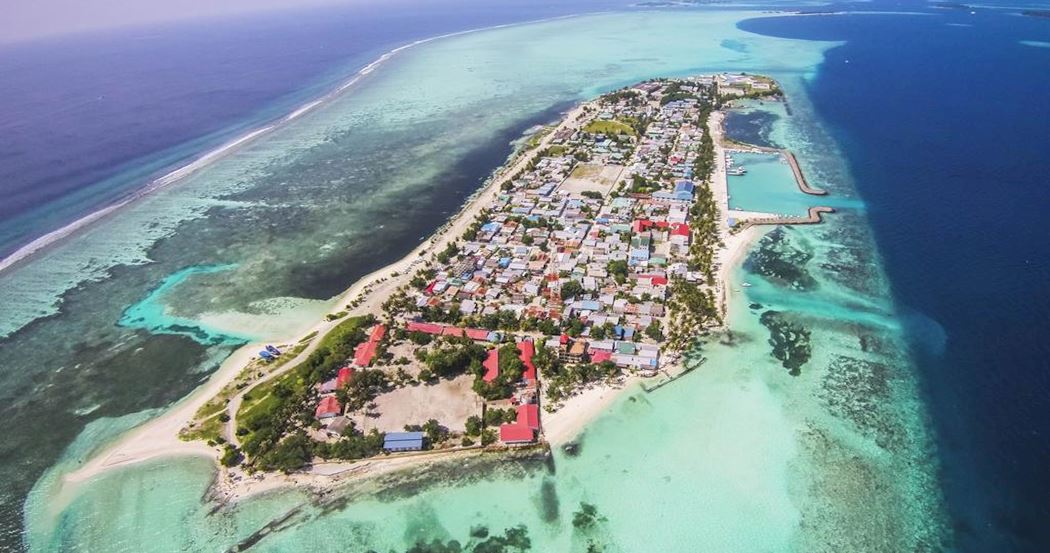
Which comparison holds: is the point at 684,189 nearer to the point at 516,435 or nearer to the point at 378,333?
the point at 378,333

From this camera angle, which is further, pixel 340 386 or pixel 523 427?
pixel 340 386

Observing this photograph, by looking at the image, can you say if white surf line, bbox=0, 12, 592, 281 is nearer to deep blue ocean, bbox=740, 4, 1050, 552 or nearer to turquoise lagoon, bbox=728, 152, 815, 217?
turquoise lagoon, bbox=728, 152, 815, 217

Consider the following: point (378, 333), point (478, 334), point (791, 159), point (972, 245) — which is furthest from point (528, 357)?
point (791, 159)

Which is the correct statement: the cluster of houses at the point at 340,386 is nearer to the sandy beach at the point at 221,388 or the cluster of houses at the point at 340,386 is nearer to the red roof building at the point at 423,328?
the red roof building at the point at 423,328

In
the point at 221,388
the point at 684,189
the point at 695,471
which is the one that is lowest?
the point at 695,471

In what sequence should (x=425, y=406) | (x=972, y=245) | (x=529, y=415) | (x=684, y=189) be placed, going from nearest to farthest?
1. (x=529, y=415)
2. (x=425, y=406)
3. (x=972, y=245)
4. (x=684, y=189)

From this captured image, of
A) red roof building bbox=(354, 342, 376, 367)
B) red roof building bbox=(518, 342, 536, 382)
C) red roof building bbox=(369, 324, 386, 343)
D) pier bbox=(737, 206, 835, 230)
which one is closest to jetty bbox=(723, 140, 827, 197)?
pier bbox=(737, 206, 835, 230)
